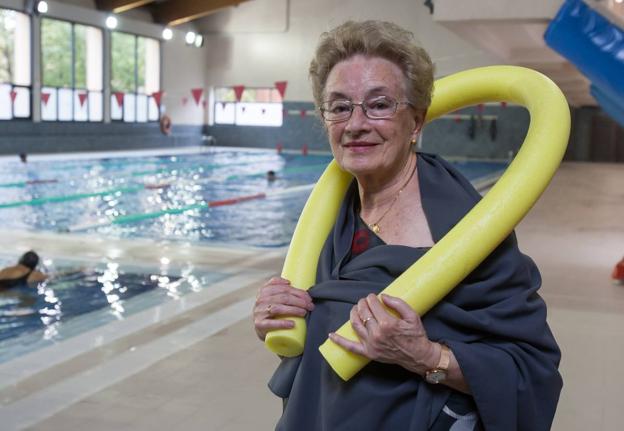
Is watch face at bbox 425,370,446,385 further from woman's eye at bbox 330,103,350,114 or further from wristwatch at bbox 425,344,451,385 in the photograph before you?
woman's eye at bbox 330,103,350,114

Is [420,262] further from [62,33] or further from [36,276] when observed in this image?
[62,33]

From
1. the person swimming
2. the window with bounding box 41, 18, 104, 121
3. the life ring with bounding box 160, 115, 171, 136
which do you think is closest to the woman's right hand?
the person swimming

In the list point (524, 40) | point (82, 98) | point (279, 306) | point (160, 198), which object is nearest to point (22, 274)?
point (279, 306)

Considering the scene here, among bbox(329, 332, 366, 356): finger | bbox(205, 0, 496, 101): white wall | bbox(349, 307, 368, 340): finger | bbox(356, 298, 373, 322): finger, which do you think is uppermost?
bbox(205, 0, 496, 101): white wall

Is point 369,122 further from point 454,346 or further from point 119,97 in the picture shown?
point 119,97

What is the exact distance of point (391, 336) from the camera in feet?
4.30

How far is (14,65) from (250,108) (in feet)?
32.9

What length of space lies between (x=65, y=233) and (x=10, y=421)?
5.24 meters

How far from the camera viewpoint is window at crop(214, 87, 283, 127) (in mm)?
27984

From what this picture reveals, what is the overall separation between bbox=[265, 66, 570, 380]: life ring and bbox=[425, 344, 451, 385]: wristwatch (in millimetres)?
82

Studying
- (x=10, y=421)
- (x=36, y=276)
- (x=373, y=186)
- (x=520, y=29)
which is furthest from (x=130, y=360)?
(x=520, y=29)

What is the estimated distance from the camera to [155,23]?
2534cm

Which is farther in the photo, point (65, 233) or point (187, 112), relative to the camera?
point (187, 112)

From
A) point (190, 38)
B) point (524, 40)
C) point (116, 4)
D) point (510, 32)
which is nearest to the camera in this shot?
point (510, 32)
